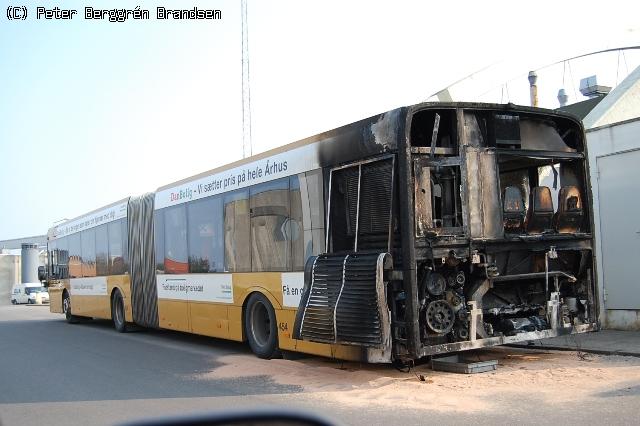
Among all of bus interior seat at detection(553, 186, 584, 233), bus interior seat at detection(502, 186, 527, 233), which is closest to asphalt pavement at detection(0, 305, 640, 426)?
Answer: bus interior seat at detection(502, 186, 527, 233)

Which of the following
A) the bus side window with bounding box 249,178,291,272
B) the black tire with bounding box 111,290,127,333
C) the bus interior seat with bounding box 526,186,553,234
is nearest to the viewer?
the bus interior seat with bounding box 526,186,553,234

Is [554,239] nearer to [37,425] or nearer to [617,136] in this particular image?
[617,136]

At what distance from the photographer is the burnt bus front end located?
25.5 feet

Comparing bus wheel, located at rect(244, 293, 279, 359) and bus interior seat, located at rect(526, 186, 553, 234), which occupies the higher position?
bus interior seat, located at rect(526, 186, 553, 234)

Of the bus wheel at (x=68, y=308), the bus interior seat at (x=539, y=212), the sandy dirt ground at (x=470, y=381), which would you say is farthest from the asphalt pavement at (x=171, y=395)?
the bus wheel at (x=68, y=308)

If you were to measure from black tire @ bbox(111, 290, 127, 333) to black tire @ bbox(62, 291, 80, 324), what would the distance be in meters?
4.74

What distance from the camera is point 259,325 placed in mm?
10891

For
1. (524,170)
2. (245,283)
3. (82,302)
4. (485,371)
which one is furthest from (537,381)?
→ (82,302)

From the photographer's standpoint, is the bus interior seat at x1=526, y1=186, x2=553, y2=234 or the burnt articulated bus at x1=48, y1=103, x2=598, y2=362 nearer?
the burnt articulated bus at x1=48, y1=103, x2=598, y2=362

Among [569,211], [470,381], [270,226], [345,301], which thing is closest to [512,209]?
[569,211]

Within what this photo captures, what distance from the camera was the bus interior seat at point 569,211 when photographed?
9141 mm

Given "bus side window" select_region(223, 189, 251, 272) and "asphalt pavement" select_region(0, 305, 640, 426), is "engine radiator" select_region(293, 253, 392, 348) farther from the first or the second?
"bus side window" select_region(223, 189, 251, 272)

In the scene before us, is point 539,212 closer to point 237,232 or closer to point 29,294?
point 237,232

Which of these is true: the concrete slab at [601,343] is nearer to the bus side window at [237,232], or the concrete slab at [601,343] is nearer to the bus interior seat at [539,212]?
the bus interior seat at [539,212]
